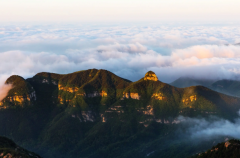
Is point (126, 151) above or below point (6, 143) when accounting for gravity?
below

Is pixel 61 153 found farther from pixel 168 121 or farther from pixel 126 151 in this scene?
pixel 168 121

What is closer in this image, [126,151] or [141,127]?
[126,151]

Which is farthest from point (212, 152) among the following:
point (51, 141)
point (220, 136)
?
point (51, 141)

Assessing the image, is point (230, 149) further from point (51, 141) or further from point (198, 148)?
point (51, 141)

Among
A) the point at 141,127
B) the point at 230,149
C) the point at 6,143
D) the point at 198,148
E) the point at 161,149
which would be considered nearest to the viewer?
the point at 230,149

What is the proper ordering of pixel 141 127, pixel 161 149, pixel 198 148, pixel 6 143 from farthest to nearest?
pixel 141 127
pixel 161 149
pixel 198 148
pixel 6 143

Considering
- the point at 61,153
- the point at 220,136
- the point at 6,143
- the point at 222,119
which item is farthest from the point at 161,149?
the point at 6,143

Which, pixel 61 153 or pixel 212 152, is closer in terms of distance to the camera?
pixel 212 152

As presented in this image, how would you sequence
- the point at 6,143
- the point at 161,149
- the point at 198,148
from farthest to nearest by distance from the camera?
the point at 161,149
the point at 198,148
the point at 6,143

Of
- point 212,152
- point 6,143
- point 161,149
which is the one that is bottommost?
point 161,149
